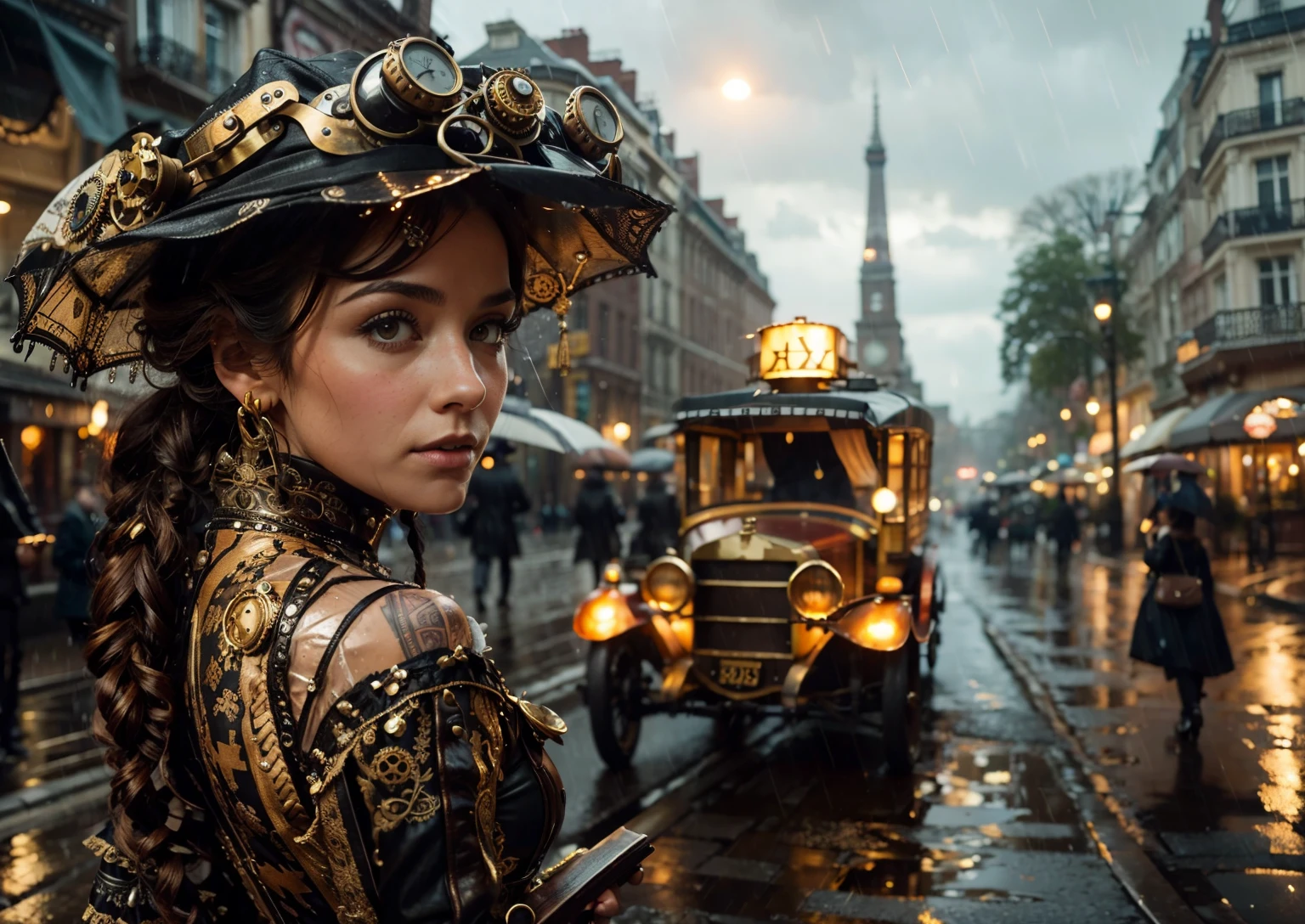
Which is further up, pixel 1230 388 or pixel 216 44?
pixel 216 44

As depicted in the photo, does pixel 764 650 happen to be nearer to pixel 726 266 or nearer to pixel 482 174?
pixel 482 174

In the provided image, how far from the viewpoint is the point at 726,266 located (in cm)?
6147

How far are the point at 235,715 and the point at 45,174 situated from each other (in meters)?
15.8

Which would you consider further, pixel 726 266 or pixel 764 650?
pixel 726 266

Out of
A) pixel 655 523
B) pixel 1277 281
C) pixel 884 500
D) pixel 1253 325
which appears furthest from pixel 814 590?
pixel 1277 281

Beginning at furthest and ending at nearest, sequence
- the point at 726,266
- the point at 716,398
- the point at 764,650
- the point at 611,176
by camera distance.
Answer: the point at 726,266 → the point at 716,398 → the point at 764,650 → the point at 611,176

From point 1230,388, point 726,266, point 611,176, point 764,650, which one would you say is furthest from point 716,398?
point 726,266

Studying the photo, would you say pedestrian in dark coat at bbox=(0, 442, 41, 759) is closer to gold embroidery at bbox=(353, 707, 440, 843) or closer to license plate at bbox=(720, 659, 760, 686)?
license plate at bbox=(720, 659, 760, 686)

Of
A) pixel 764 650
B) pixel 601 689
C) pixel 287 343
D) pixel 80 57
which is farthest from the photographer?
pixel 80 57

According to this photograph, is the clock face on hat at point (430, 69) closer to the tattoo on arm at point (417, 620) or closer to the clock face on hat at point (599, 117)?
the clock face on hat at point (599, 117)

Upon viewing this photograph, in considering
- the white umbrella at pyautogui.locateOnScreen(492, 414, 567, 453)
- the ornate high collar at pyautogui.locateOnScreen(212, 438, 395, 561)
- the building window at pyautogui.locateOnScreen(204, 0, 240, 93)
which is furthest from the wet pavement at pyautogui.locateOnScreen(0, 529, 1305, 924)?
the building window at pyautogui.locateOnScreen(204, 0, 240, 93)

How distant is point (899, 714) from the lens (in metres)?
6.84

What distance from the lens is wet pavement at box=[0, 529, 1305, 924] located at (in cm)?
486

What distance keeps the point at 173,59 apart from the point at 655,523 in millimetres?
12708
